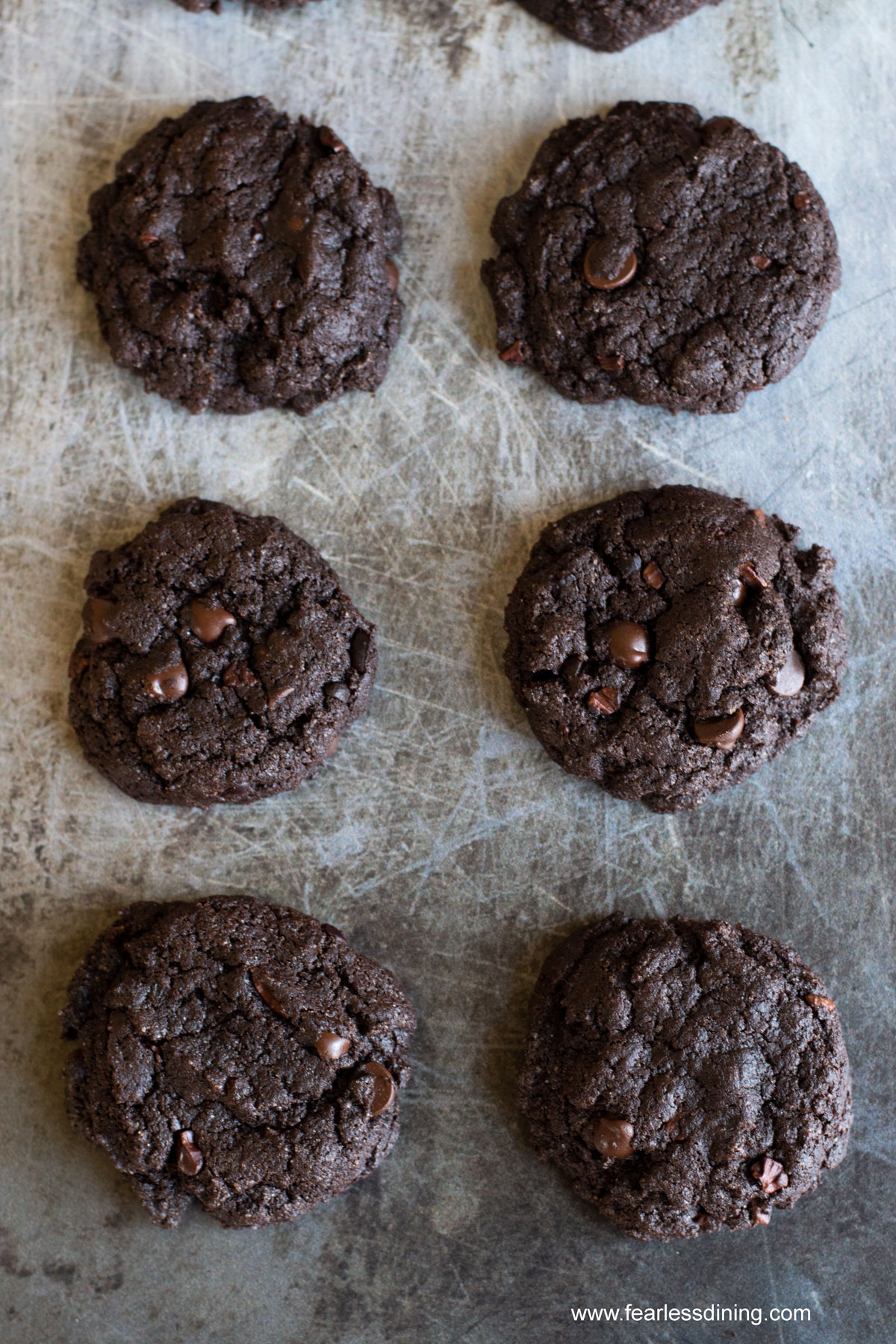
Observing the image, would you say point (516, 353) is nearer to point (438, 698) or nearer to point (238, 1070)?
point (438, 698)

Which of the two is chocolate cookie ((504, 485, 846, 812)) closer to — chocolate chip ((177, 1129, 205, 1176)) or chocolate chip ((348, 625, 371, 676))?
chocolate chip ((348, 625, 371, 676))

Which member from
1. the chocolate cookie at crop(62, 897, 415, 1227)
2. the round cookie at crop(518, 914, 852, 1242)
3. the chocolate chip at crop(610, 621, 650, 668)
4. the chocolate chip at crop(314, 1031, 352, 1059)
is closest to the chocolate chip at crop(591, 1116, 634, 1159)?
the round cookie at crop(518, 914, 852, 1242)

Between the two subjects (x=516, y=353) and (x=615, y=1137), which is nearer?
(x=615, y=1137)

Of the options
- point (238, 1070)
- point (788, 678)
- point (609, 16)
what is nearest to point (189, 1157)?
point (238, 1070)

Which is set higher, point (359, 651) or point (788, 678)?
point (788, 678)

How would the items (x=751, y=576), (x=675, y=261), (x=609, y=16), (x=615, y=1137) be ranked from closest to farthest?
(x=615, y=1137), (x=751, y=576), (x=675, y=261), (x=609, y=16)

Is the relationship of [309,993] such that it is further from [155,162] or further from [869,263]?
[869,263]
